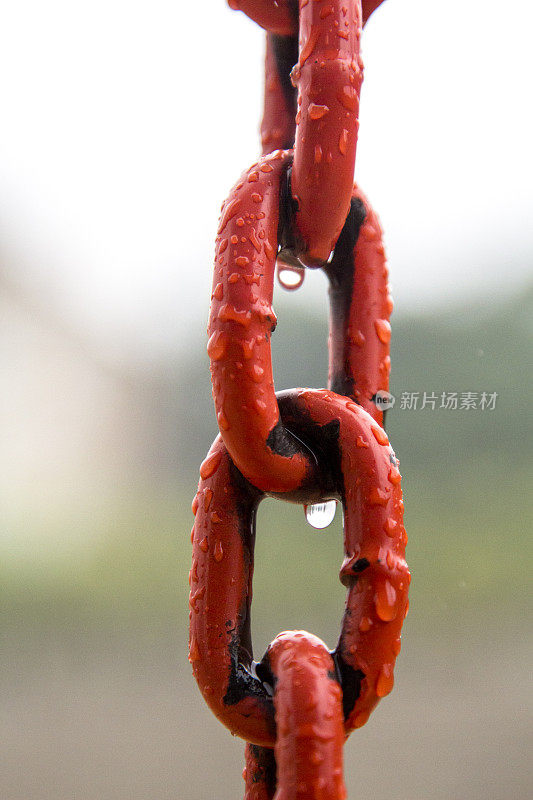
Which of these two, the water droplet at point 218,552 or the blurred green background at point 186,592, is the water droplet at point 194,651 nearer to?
the water droplet at point 218,552

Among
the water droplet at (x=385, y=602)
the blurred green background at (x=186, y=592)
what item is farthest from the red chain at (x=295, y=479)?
the blurred green background at (x=186, y=592)

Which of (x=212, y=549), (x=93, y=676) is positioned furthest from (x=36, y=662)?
(x=212, y=549)

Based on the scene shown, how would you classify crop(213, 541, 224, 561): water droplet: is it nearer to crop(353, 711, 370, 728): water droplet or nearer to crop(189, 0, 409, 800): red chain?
crop(189, 0, 409, 800): red chain

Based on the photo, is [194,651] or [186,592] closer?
[194,651]

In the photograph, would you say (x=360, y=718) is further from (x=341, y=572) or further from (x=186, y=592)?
(x=186, y=592)

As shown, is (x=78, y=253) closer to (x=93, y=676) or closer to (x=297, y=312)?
(x=297, y=312)

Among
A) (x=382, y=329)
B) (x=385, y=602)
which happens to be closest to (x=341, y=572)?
(x=385, y=602)

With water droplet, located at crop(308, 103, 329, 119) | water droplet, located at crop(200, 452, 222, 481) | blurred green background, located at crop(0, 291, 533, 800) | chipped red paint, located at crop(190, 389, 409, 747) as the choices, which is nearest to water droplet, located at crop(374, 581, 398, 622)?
chipped red paint, located at crop(190, 389, 409, 747)
